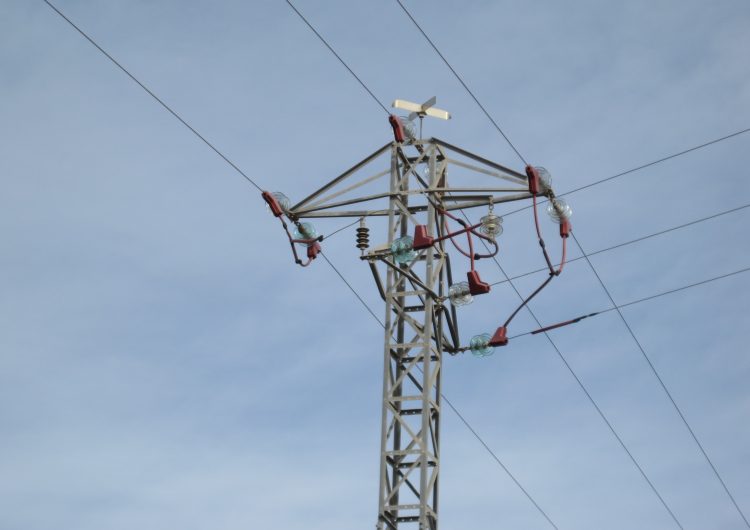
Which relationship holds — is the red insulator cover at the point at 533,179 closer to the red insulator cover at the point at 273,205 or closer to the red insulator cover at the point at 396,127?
the red insulator cover at the point at 396,127

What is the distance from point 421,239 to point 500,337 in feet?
6.19

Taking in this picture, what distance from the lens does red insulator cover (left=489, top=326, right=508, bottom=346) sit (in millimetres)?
16645

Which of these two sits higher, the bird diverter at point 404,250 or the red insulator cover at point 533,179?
the red insulator cover at point 533,179

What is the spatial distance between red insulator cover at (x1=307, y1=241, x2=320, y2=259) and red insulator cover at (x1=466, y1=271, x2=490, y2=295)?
7.73 feet

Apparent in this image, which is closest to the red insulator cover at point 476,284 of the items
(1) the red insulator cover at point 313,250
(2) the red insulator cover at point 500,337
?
(2) the red insulator cover at point 500,337

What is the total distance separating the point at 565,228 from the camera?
651 inches

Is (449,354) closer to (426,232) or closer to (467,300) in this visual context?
(467,300)

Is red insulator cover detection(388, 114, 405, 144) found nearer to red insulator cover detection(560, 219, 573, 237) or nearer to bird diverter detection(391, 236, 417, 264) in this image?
bird diverter detection(391, 236, 417, 264)

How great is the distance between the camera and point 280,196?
17.5 m

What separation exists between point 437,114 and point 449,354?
3.85 metres

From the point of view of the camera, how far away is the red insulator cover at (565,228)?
16516 millimetres

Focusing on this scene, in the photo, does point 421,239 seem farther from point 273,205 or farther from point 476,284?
point 273,205

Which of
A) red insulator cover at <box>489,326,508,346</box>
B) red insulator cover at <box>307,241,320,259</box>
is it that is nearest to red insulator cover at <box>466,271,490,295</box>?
red insulator cover at <box>489,326,508,346</box>

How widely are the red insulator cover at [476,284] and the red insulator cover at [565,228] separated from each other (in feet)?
4.24
